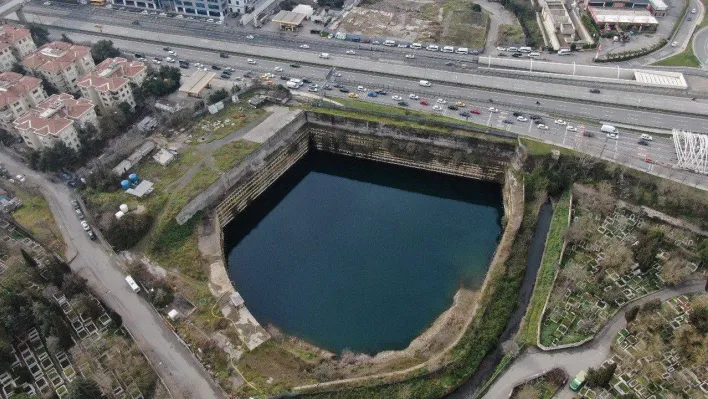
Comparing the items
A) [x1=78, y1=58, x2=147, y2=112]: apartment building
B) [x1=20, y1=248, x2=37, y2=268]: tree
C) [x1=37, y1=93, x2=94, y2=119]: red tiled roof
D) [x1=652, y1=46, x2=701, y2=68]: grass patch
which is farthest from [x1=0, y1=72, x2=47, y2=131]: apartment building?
[x1=652, y1=46, x2=701, y2=68]: grass patch

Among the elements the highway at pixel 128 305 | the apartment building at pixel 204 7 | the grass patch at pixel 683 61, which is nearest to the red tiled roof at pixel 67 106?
the highway at pixel 128 305

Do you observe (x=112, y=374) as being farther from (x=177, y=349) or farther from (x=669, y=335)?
(x=669, y=335)

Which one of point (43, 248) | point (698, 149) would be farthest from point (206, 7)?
point (698, 149)

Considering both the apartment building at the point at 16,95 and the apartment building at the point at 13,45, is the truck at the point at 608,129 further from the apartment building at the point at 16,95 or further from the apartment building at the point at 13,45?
the apartment building at the point at 13,45

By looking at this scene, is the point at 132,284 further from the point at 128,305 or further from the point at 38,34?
the point at 38,34

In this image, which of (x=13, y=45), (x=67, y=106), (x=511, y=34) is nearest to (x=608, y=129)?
(x=511, y=34)

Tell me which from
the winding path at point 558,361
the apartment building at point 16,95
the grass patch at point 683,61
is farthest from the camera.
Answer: the grass patch at point 683,61
